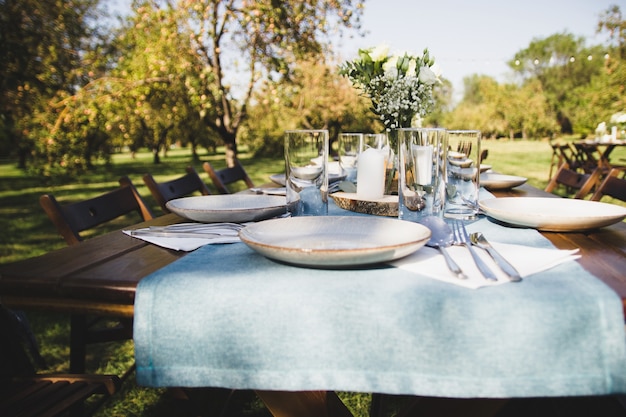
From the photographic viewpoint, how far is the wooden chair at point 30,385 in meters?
1.13

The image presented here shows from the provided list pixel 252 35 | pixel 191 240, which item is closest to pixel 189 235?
pixel 191 240

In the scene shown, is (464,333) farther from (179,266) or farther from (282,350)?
(179,266)

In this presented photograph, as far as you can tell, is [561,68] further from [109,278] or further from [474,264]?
[109,278]

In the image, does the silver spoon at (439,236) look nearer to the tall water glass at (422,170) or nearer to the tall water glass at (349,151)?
the tall water glass at (422,170)

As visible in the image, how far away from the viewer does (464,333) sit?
677mm

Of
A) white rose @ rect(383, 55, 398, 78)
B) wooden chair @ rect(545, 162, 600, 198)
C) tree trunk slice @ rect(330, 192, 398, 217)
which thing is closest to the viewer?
tree trunk slice @ rect(330, 192, 398, 217)

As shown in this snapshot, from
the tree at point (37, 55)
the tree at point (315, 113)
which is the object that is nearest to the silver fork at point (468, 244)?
the tree at point (37, 55)

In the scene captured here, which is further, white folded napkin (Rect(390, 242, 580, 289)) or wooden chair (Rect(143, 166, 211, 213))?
wooden chair (Rect(143, 166, 211, 213))

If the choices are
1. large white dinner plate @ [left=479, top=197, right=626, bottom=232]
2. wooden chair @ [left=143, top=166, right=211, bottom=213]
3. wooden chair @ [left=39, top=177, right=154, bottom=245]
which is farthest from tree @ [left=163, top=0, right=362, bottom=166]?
large white dinner plate @ [left=479, top=197, right=626, bottom=232]

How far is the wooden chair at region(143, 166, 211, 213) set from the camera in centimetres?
200

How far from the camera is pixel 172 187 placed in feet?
7.37

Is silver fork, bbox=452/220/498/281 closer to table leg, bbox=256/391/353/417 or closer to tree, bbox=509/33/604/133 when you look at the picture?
table leg, bbox=256/391/353/417

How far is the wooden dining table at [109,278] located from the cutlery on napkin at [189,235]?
29 mm

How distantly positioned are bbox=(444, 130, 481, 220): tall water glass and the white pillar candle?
27 centimetres
